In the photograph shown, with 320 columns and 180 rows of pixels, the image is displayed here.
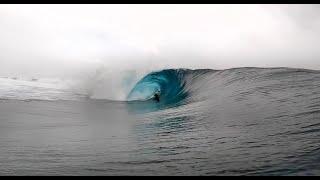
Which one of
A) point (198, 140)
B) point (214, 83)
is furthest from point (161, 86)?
point (198, 140)

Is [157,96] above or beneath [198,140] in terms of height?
above

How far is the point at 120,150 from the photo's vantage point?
7.77 m

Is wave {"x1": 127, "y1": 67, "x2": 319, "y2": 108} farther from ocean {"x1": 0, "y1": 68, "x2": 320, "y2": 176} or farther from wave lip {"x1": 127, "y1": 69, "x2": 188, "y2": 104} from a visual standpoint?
ocean {"x1": 0, "y1": 68, "x2": 320, "y2": 176}

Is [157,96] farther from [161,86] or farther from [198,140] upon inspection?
[198,140]

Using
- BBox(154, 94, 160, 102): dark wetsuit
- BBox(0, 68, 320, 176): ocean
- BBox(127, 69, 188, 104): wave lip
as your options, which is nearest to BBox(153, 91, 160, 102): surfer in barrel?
BBox(154, 94, 160, 102): dark wetsuit

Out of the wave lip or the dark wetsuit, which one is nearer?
the dark wetsuit

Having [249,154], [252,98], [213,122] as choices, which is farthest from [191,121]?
[249,154]

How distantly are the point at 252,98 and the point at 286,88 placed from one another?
154 centimetres

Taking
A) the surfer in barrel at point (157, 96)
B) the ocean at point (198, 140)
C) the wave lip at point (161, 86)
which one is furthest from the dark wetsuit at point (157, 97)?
the ocean at point (198, 140)

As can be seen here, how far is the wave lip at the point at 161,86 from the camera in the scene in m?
23.3

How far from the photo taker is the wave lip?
23.3 m

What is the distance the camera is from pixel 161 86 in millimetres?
25453

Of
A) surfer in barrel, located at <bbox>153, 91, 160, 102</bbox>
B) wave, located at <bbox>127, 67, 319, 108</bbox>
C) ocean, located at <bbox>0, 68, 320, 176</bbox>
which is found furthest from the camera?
surfer in barrel, located at <bbox>153, 91, 160, 102</bbox>
